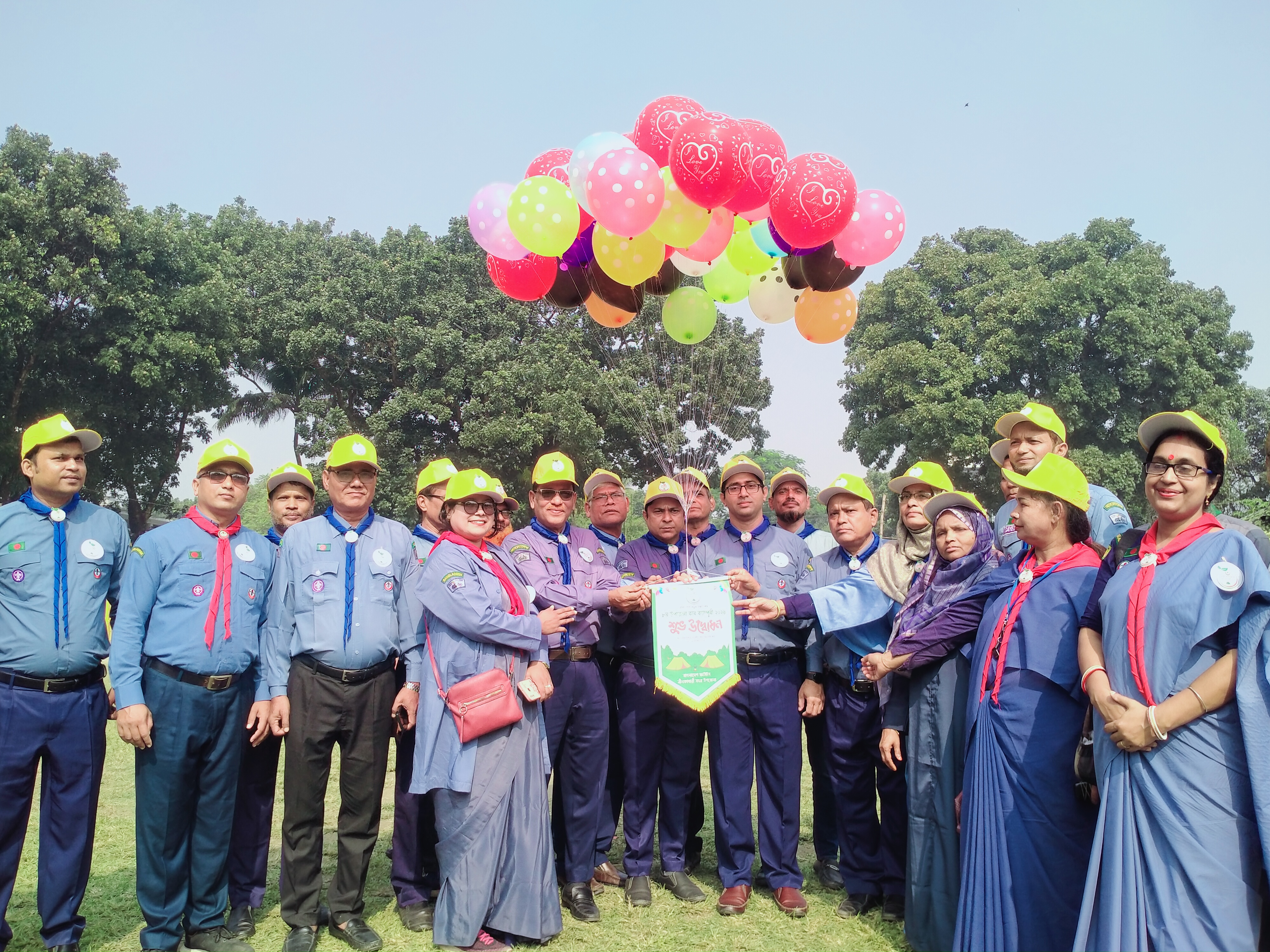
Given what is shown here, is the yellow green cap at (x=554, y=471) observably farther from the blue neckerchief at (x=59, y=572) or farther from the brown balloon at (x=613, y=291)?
the blue neckerchief at (x=59, y=572)

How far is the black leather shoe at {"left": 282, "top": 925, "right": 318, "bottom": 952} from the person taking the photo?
15.2 ft

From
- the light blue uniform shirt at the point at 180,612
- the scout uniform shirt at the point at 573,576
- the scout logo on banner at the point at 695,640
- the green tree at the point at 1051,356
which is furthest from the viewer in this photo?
the green tree at the point at 1051,356

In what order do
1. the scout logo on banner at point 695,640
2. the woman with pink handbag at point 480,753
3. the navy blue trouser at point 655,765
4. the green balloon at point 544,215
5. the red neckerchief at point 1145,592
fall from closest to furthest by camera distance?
the red neckerchief at point 1145,592
the woman with pink handbag at point 480,753
the scout logo on banner at point 695,640
the navy blue trouser at point 655,765
the green balloon at point 544,215

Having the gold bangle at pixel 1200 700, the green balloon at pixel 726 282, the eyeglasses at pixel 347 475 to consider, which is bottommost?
the gold bangle at pixel 1200 700

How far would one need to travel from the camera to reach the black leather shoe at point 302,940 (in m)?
4.63

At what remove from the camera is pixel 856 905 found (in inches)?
206

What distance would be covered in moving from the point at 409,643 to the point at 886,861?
2.98 metres

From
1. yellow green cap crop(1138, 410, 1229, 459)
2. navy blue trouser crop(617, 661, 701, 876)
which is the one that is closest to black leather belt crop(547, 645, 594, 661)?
navy blue trouser crop(617, 661, 701, 876)

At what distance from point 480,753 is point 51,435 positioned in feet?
8.85

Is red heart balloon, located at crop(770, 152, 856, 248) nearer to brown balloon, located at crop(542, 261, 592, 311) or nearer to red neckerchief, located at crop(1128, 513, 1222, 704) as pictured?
brown balloon, located at crop(542, 261, 592, 311)

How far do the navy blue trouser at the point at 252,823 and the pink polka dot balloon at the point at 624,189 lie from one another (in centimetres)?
373

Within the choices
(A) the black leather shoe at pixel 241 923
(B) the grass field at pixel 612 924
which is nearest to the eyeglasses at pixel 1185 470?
(B) the grass field at pixel 612 924

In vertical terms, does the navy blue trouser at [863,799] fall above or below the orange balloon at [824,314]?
below

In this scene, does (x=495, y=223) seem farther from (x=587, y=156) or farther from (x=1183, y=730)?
(x=1183, y=730)
